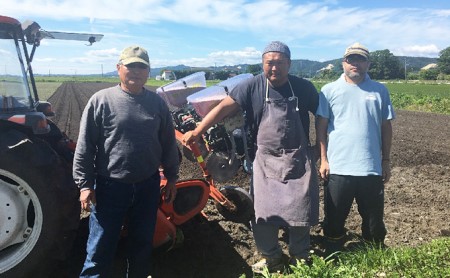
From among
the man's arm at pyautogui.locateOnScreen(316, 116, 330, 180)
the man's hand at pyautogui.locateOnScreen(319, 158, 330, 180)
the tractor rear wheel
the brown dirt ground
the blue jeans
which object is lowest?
the brown dirt ground

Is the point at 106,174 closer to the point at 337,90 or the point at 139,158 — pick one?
the point at 139,158

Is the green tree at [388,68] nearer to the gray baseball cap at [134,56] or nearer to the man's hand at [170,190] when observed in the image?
the man's hand at [170,190]

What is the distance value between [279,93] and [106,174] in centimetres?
137

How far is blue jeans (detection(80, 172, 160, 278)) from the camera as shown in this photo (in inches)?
105

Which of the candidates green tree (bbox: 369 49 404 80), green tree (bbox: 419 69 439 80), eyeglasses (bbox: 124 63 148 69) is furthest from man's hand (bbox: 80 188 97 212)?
green tree (bbox: 369 49 404 80)

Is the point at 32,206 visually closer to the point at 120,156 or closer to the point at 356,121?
the point at 120,156

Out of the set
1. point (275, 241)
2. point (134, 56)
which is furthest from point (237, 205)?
point (134, 56)

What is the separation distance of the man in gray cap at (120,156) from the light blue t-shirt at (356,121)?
4.33 feet

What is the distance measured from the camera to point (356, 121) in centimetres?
316

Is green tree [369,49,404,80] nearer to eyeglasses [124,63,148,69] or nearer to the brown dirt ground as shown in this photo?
the brown dirt ground

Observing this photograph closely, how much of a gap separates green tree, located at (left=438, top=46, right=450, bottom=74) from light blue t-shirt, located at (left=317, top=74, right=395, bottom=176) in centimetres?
7677

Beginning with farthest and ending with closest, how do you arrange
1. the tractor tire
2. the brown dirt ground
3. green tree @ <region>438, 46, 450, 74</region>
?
green tree @ <region>438, 46, 450, 74</region> < the brown dirt ground < the tractor tire

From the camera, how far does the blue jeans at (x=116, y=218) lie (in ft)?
8.73

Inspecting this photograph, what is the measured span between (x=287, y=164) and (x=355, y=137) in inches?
22.4
